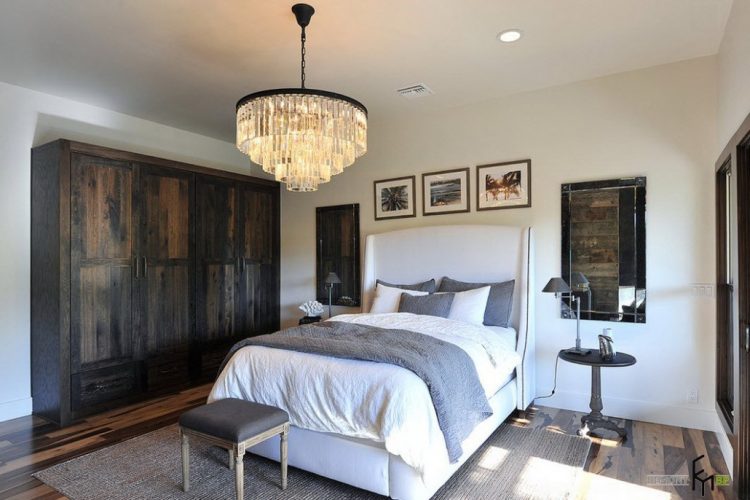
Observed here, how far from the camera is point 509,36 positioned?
10.1 ft

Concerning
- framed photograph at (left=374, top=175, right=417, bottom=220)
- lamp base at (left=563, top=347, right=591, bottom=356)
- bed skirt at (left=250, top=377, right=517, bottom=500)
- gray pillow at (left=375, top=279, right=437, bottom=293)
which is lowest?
bed skirt at (left=250, top=377, right=517, bottom=500)

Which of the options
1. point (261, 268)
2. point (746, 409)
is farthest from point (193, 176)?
point (746, 409)

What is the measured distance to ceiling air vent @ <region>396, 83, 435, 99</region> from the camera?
13.1 feet

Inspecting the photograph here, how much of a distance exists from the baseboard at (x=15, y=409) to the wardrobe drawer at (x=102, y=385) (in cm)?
53

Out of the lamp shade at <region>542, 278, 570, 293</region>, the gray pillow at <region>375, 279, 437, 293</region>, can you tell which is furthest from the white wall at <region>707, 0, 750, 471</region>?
the gray pillow at <region>375, 279, 437, 293</region>

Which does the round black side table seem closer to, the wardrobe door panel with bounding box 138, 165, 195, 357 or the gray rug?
the gray rug

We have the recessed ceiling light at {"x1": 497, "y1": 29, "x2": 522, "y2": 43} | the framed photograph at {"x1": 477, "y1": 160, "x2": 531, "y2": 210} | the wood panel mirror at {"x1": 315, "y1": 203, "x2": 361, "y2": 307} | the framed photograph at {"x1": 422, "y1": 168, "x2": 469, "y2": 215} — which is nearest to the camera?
the recessed ceiling light at {"x1": 497, "y1": 29, "x2": 522, "y2": 43}

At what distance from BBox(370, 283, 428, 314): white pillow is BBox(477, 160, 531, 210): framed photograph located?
3.78 ft

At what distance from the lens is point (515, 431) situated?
3334 millimetres

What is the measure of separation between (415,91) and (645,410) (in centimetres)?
332

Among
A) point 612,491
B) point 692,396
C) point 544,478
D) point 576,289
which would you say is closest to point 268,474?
point 544,478

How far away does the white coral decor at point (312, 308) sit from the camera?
16.5 ft

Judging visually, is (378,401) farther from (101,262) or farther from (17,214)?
(17,214)

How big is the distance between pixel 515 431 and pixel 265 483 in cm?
184
